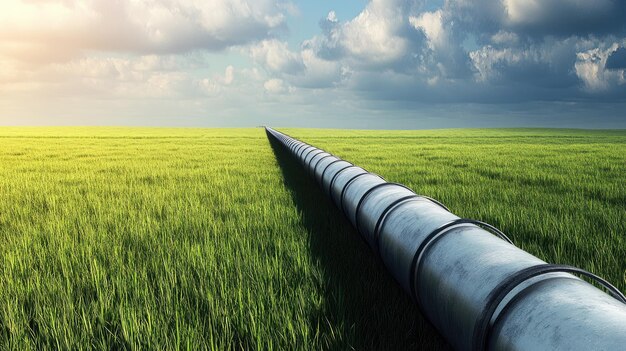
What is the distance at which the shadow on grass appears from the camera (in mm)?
2392

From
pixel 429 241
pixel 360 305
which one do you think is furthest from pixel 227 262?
pixel 429 241

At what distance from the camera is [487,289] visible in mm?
1762

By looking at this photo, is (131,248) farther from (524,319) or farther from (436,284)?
(524,319)

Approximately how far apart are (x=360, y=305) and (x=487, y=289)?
1.15 metres

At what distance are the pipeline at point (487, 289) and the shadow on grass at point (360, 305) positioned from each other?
0.20 metres

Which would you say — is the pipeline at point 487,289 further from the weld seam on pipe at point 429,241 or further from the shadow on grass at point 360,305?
the shadow on grass at point 360,305

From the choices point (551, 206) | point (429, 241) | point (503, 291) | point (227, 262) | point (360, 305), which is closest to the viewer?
point (503, 291)

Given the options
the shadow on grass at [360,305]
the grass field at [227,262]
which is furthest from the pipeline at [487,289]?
the grass field at [227,262]

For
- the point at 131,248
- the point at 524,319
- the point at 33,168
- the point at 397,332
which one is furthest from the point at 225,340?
the point at 33,168

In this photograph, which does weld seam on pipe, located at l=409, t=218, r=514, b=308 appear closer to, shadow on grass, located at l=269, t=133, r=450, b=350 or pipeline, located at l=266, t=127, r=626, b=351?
pipeline, located at l=266, t=127, r=626, b=351

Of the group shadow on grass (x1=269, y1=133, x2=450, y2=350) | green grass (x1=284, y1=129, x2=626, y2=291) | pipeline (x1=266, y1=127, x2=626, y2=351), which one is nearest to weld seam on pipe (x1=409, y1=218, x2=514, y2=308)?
pipeline (x1=266, y1=127, x2=626, y2=351)

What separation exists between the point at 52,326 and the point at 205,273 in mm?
1045

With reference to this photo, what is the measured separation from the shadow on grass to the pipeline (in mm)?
202

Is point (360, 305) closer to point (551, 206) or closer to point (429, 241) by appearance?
point (429, 241)
